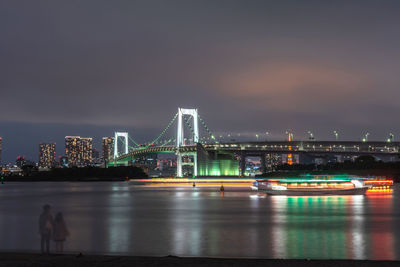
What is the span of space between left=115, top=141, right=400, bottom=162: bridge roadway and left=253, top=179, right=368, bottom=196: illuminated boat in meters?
52.5

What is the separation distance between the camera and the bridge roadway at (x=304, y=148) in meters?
119

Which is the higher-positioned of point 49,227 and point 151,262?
point 49,227

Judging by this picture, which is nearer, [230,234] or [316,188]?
[230,234]

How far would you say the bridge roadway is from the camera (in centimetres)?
11926

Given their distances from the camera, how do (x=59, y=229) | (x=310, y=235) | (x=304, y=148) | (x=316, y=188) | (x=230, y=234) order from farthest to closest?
1. (x=304, y=148)
2. (x=316, y=188)
3. (x=230, y=234)
4. (x=310, y=235)
5. (x=59, y=229)

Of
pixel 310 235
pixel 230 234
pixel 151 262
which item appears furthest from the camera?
pixel 230 234

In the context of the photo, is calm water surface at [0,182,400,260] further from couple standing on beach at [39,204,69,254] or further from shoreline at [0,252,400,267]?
shoreline at [0,252,400,267]

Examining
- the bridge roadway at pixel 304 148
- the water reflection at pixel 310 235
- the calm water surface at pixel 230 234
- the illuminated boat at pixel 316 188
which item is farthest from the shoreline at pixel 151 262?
the bridge roadway at pixel 304 148

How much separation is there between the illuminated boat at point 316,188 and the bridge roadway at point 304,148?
52477 millimetres

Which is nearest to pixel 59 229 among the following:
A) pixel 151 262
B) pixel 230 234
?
pixel 151 262

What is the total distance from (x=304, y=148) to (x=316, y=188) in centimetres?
6127

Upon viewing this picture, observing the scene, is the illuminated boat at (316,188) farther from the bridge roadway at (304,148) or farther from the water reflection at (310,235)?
the bridge roadway at (304,148)

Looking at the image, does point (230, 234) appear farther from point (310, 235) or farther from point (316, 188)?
point (316, 188)

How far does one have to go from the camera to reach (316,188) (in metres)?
62.8
